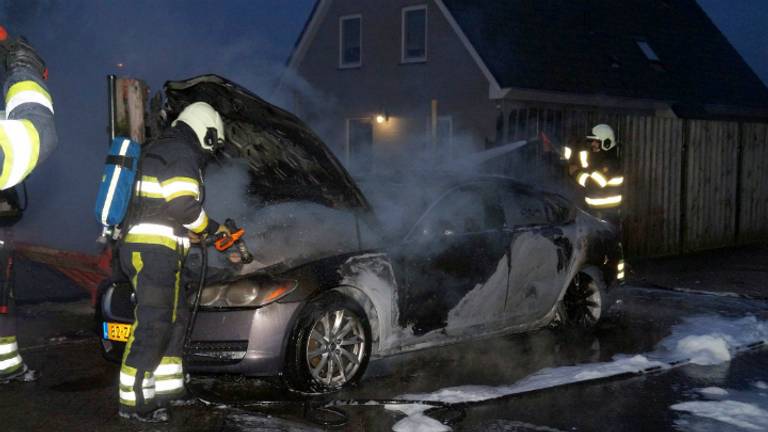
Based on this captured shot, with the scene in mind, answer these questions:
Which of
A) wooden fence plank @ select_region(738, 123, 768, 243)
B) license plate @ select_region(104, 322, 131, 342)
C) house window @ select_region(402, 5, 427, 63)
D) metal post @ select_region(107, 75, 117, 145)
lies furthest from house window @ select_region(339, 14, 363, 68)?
license plate @ select_region(104, 322, 131, 342)

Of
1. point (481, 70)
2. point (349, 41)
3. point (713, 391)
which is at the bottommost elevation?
point (713, 391)

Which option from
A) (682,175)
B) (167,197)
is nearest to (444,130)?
(682,175)

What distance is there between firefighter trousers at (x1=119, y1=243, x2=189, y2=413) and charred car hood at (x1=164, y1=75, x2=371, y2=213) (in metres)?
1.16

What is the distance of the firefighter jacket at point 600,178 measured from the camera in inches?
392

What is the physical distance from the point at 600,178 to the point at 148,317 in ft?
20.3

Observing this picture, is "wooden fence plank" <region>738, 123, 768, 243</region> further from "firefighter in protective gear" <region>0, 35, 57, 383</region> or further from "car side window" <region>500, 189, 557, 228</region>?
"firefighter in protective gear" <region>0, 35, 57, 383</region>

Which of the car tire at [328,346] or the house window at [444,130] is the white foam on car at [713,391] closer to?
the car tire at [328,346]

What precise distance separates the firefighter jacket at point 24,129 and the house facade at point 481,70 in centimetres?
1470

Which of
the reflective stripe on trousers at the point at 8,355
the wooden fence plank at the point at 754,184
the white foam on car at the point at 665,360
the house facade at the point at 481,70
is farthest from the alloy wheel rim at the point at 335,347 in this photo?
the house facade at the point at 481,70

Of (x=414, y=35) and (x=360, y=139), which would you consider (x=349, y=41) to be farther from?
(x=360, y=139)

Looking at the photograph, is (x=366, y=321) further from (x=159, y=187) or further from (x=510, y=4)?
(x=510, y=4)

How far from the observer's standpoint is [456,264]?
6.66 meters

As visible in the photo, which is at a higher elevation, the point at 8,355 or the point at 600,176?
the point at 600,176

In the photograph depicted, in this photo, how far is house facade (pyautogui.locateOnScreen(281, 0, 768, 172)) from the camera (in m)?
20.7
